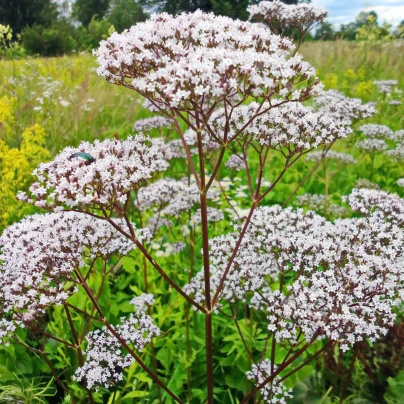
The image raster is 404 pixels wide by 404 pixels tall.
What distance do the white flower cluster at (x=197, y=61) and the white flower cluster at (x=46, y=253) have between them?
99 cm

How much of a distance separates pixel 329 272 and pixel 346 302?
0.58 feet

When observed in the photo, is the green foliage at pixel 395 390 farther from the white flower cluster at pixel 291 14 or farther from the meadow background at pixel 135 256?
the white flower cluster at pixel 291 14

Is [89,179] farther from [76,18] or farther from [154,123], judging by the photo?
[76,18]

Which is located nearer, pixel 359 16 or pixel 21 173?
pixel 21 173

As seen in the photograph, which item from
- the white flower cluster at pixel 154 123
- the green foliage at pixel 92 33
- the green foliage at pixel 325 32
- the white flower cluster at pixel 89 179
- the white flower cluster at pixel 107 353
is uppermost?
the white flower cluster at pixel 89 179

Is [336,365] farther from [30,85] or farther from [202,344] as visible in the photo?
[30,85]

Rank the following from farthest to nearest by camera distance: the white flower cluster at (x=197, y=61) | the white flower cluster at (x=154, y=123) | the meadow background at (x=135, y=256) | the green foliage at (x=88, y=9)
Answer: the green foliage at (x=88, y=9), the white flower cluster at (x=154, y=123), the meadow background at (x=135, y=256), the white flower cluster at (x=197, y=61)

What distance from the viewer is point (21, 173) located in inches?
227

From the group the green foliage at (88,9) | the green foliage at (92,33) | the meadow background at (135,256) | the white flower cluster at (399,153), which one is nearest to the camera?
the meadow background at (135,256)

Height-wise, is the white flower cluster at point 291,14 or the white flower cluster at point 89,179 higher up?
the white flower cluster at point 291,14

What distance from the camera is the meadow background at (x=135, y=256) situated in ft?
11.8

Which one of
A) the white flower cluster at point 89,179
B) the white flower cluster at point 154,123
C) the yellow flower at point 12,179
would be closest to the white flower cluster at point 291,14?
the white flower cluster at point 154,123

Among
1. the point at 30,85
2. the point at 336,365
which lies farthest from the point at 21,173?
the point at 30,85

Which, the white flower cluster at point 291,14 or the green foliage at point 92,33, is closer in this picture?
the white flower cluster at point 291,14
